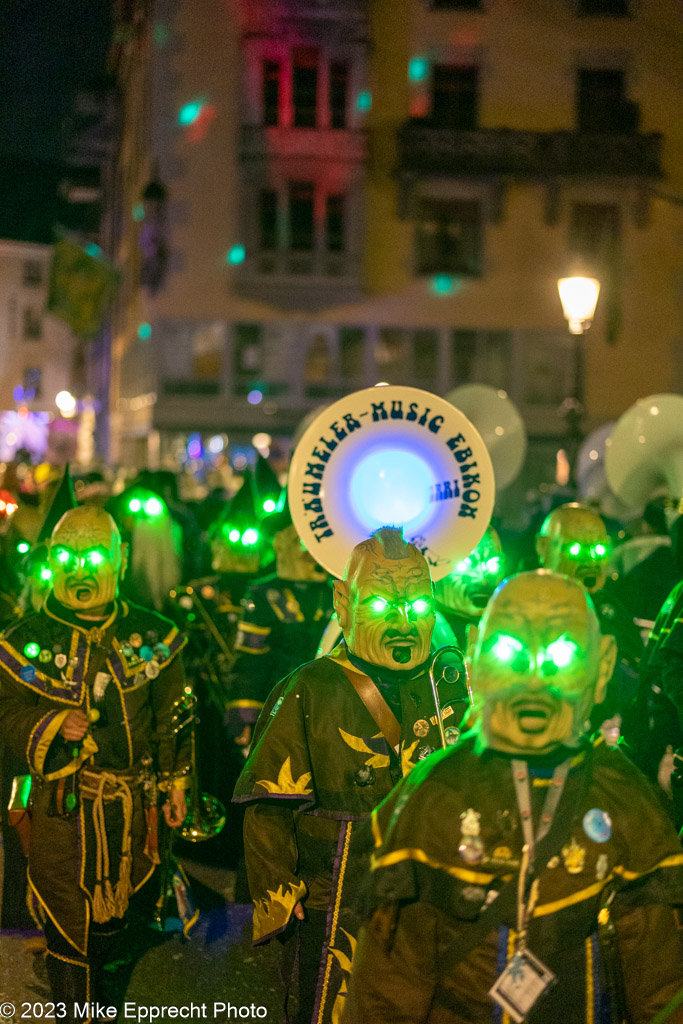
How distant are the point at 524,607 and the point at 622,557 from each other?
4937mm

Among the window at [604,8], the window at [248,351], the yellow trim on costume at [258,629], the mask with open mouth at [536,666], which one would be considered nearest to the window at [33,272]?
the window at [248,351]

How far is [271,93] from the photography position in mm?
25438

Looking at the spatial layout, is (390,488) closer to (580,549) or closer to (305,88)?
(580,549)

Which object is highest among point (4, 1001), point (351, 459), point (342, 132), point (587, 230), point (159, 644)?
point (342, 132)

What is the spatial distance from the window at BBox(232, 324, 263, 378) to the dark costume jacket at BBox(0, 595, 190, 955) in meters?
21.5

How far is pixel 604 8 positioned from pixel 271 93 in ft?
27.0

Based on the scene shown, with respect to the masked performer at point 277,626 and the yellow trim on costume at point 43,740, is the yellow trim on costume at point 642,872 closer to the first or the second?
the yellow trim on costume at point 43,740

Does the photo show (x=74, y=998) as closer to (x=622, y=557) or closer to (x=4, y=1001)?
(x=4, y=1001)

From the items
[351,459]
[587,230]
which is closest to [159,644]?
[351,459]

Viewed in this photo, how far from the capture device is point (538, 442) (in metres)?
26.2

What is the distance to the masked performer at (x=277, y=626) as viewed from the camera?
6535mm

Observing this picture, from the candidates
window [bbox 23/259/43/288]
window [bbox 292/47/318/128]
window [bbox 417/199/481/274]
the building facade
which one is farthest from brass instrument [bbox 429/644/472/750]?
window [bbox 23/259/43/288]

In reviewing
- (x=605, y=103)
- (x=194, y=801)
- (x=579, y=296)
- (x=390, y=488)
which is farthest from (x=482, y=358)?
(x=194, y=801)

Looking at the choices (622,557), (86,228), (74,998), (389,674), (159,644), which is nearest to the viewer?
(389,674)
